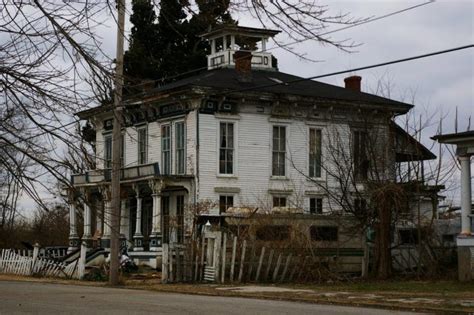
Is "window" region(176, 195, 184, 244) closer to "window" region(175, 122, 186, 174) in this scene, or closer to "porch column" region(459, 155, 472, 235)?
"window" region(175, 122, 186, 174)

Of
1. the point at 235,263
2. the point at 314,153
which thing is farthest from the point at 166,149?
the point at 235,263

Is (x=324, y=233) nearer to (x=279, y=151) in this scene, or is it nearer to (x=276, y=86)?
(x=279, y=151)

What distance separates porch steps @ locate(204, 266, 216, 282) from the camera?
28.0 metres

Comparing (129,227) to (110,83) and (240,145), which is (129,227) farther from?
(110,83)

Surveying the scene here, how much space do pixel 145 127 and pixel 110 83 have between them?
30544mm

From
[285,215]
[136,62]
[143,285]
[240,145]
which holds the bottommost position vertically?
[143,285]

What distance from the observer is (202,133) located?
3566cm

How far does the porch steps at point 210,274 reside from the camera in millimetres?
27969

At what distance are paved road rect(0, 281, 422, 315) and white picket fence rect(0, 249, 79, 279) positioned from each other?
9599 mm

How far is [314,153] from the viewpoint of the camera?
38.5 m

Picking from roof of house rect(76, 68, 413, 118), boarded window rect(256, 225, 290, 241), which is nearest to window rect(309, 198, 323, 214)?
roof of house rect(76, 68, 413, 118)

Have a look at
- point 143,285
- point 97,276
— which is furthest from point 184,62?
point 143,285

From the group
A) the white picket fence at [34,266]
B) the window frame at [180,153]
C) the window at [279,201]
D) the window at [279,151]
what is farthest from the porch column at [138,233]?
the window at [279,151]

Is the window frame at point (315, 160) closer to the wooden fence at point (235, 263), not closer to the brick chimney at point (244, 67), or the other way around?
the brick chimney at point (244, 67)
